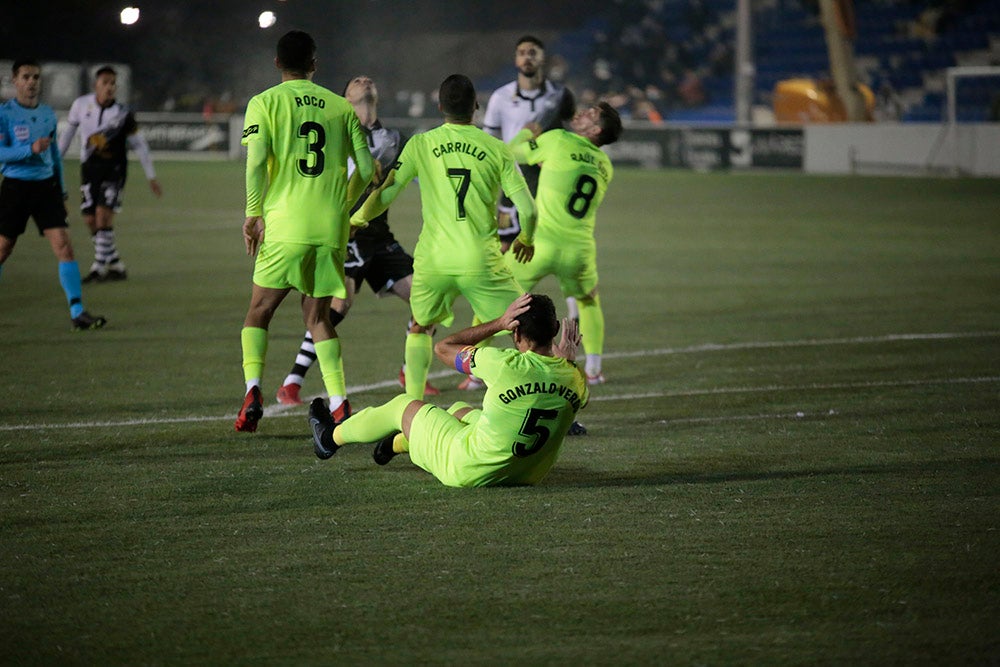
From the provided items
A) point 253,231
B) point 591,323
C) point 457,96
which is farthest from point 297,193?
point 591,323

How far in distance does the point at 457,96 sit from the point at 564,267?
7.38ft

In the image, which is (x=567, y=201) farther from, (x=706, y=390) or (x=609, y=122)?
(x=706, y=390)

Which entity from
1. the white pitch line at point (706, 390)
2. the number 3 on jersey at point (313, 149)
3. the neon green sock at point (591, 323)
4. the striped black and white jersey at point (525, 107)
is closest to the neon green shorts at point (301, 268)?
the number 3 on jersey at point (313, 149)

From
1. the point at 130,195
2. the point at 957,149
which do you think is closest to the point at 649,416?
the point at 130,195

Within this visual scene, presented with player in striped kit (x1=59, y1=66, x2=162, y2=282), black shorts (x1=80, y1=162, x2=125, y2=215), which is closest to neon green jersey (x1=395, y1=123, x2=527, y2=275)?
player in striped kit (x1=59, y1=66, x2=162, y2=282)

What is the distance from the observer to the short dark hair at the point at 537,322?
6.24 m

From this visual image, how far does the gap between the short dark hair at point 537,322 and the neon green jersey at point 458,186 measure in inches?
53.5

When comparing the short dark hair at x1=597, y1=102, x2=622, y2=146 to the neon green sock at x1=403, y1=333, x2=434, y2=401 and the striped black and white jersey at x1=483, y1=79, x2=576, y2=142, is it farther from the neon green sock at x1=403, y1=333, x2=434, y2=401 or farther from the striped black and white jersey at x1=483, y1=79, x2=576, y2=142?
the striped black and white jersey at x1=483, y1=79, x2=576, y2=142

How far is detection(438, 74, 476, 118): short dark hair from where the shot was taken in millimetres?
7473

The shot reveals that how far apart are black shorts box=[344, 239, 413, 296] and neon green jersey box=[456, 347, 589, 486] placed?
3.01 metres

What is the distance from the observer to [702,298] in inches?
564

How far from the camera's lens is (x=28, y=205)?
11.7 m

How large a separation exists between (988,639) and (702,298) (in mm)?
9886

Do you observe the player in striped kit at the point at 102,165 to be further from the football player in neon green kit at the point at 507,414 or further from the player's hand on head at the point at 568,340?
the player's hand on head at the point at 568,340
